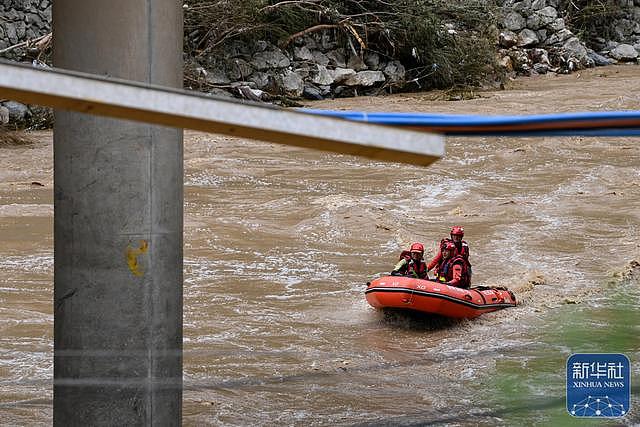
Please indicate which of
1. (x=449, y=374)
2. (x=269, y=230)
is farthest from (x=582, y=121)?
(x=269, y=230)

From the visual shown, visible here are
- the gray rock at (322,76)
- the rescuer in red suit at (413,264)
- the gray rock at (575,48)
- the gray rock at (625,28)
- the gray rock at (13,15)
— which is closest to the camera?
the rescuer in red suit at (413,264)

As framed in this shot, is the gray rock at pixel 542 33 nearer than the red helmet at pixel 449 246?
No

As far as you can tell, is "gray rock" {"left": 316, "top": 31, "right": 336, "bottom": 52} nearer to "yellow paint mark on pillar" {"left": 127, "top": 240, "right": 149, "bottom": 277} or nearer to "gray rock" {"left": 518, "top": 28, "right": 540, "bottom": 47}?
"gray rock" {"left": 518, "top": 28, "right": 540, "bottom": 47}

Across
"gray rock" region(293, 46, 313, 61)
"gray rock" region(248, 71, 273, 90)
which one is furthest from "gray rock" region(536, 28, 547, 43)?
"gray rock" region(248, 71, 273, 90)

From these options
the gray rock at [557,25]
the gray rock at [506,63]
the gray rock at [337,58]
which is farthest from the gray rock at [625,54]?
the gray rock at [337,58]

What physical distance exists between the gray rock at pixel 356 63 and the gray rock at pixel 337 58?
107mm

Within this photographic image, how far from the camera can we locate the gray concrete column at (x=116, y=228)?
2.66 metres

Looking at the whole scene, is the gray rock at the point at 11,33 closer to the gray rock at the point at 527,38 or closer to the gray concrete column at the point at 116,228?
the gray rock at the point at 527,38

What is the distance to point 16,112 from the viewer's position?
15016 mm

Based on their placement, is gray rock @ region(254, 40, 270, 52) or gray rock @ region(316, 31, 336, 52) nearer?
gray rock @ region(254, 40, 270, 52)

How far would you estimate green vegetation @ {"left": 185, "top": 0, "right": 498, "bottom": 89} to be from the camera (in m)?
17.8

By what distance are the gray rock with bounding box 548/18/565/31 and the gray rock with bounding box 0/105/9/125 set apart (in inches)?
468

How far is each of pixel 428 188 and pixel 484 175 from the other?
948 mm

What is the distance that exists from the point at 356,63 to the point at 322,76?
0.82m
